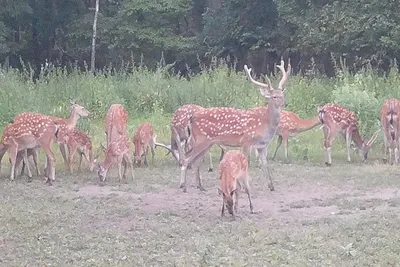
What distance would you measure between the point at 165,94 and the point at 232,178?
9311 mm

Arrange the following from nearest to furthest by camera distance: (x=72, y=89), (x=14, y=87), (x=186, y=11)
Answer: (x=14, y=87), (x=72, y=89), (x=186, y=11)

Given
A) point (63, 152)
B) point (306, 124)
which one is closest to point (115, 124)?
point (63, 152)

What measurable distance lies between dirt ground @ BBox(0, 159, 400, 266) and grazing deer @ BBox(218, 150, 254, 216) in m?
0.16

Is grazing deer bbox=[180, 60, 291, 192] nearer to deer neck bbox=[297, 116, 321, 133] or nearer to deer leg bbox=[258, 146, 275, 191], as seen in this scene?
deer leg bbox=[258, 146, 275, 191]

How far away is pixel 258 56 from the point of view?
3161 centimetres

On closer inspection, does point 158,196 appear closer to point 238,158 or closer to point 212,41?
point 238,158

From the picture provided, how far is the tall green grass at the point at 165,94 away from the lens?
15.6m

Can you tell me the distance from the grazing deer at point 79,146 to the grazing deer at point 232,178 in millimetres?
3738

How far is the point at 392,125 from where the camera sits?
42.9ft

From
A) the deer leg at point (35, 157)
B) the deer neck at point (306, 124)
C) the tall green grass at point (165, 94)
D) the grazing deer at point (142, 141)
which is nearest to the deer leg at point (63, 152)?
the deer leg at point (35, 157)

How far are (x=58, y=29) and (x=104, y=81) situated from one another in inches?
668

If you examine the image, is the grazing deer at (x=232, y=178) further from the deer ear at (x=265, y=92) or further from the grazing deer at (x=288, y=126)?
the grazing deer at (x=288, y=126)

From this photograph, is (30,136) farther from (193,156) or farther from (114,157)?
(193,156)

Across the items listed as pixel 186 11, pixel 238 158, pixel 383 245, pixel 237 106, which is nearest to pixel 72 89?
pixel 237 106
